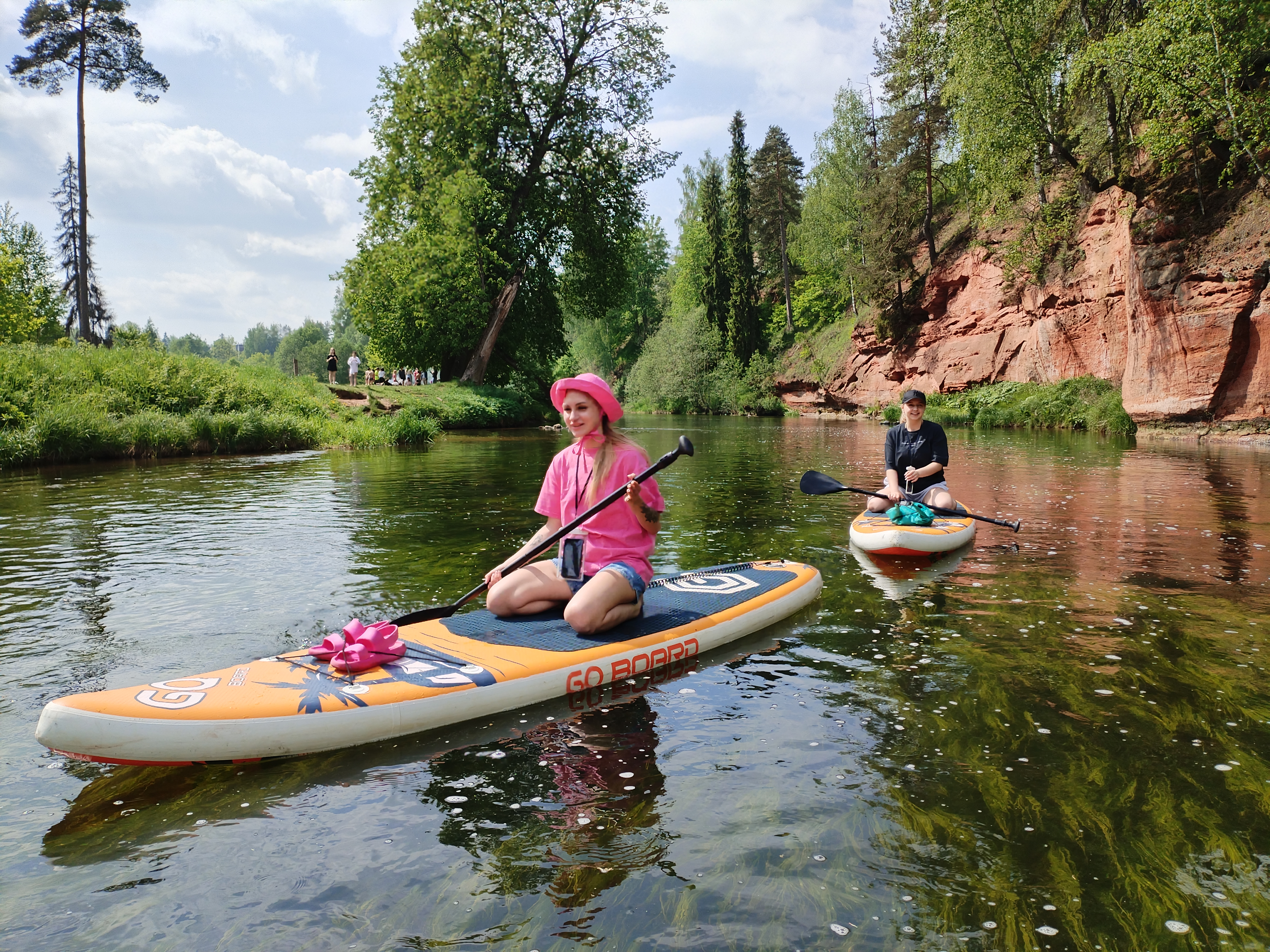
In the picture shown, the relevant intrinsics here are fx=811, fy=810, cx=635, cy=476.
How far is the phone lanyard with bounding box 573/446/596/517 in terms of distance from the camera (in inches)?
192

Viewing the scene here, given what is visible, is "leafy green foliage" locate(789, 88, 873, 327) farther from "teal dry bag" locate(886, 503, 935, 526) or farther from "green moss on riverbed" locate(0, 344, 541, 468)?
"teal dry bag" locate(886, 503, 935, 526)

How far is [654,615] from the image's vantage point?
4984mm

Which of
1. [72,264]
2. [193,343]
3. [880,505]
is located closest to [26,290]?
[72,264]

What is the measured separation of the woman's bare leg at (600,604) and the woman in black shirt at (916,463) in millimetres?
4408

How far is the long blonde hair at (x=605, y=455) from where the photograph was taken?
4797 millimetres

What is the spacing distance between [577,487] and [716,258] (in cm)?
4782

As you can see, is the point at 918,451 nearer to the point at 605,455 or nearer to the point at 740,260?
the point at 605,455

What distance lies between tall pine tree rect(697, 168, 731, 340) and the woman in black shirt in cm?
4318

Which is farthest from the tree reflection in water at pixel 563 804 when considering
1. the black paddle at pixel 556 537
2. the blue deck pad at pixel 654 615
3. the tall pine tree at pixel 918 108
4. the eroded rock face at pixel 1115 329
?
the tall pine tree at pixel 918 108

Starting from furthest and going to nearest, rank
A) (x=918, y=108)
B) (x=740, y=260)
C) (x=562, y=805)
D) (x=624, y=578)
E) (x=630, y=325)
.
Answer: (x=630, y=325)
(x=740, y=260)
(x=918, y=108)
(x=624, y=578)
(x=562, y=805)

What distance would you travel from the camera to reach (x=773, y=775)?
343 centimetres

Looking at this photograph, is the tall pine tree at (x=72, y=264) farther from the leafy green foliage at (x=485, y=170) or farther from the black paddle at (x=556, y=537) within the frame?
the black paddle at (x=556, y=537)

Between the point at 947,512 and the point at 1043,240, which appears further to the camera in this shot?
the point at 1043,240

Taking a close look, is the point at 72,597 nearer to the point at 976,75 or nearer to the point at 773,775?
the point at 773,775
